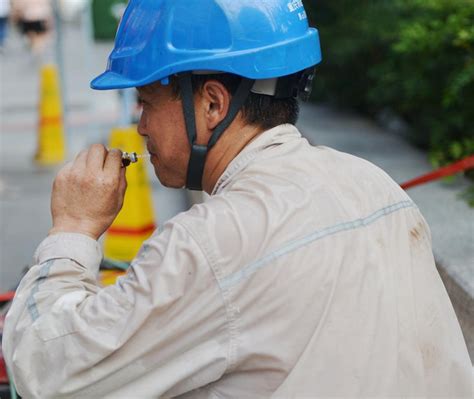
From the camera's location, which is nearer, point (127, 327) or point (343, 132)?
point (127, 327)

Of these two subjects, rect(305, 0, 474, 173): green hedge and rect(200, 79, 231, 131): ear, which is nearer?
rect(200, 79, 231, 131): ear

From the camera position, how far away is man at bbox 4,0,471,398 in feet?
5.42

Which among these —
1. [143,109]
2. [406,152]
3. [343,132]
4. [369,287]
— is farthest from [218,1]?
[343,132]

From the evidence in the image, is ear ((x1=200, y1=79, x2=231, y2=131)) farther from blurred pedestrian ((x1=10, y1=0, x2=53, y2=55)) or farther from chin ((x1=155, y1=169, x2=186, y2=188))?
blurred pedestrian ((x1=10, y1=0, x2=53, y2=55))

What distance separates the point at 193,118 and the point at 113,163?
217mm

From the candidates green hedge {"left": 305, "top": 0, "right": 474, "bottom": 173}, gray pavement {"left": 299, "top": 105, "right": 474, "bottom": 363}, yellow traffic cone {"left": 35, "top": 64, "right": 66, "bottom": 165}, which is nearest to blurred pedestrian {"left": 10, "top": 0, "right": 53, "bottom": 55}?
yellow traffic cone {"left": 35, "top": 64, "right": 66, "bottom": 165}

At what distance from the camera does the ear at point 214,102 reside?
6.36 feet

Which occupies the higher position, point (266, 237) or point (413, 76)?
point (266, 237)

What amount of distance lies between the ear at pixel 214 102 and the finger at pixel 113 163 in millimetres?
225

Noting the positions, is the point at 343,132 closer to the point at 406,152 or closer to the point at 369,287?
the point at 406,152

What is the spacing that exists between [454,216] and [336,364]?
2655mm

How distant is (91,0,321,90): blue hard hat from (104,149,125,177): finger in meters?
0.16

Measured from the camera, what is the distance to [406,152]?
21.1 feet

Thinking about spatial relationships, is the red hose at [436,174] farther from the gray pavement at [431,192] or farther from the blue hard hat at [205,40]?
the blue hard hat at [205,40]
